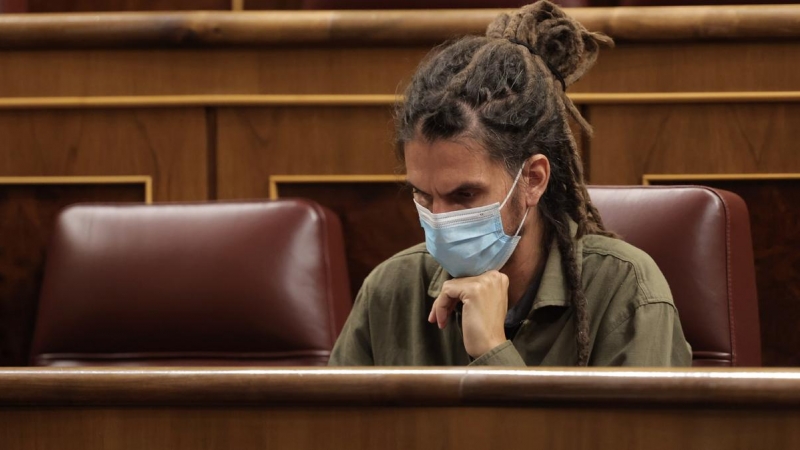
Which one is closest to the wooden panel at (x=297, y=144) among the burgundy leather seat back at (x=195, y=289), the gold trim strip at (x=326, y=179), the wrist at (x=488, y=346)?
the gold trim strip at (x=326, y=179)

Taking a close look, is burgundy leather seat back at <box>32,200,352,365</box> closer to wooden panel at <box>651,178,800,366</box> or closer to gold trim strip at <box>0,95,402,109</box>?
gold trim strip at <box>0,95,402,109</box>

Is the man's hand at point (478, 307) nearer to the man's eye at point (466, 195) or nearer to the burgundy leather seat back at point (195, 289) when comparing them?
the man's eye at point (466, 195)

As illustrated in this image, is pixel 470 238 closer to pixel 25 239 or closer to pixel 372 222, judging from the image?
pixel 372 222

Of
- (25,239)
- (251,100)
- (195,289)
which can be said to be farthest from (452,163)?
(25,239)

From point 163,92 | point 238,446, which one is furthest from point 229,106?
point 238,446

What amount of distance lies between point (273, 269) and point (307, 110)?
0.21 meters

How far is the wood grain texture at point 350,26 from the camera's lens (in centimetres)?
96

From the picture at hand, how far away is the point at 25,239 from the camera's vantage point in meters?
1.01

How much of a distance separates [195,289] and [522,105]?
1.04ft

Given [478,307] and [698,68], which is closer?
[478,307]

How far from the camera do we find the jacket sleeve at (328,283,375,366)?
75 cm

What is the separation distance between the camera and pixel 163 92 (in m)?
1.02

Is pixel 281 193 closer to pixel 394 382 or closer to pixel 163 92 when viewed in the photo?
pixel 163 92

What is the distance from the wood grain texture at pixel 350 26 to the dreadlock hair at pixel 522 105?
24 cm
